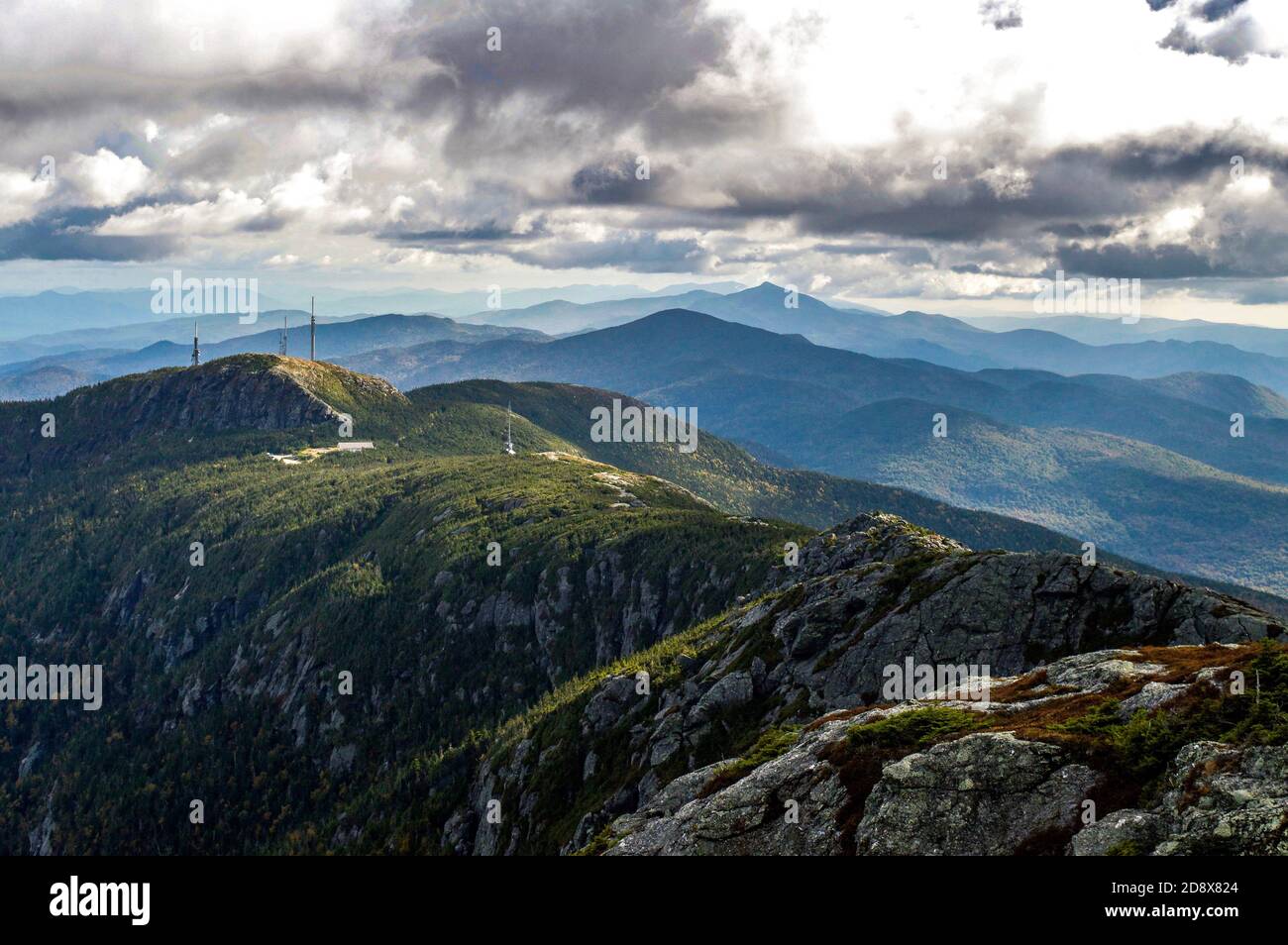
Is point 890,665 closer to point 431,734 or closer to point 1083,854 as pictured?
point 1083,854

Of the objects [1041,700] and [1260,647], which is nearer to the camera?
[1260,647]

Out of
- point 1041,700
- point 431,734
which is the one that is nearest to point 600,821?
point 1041,700
